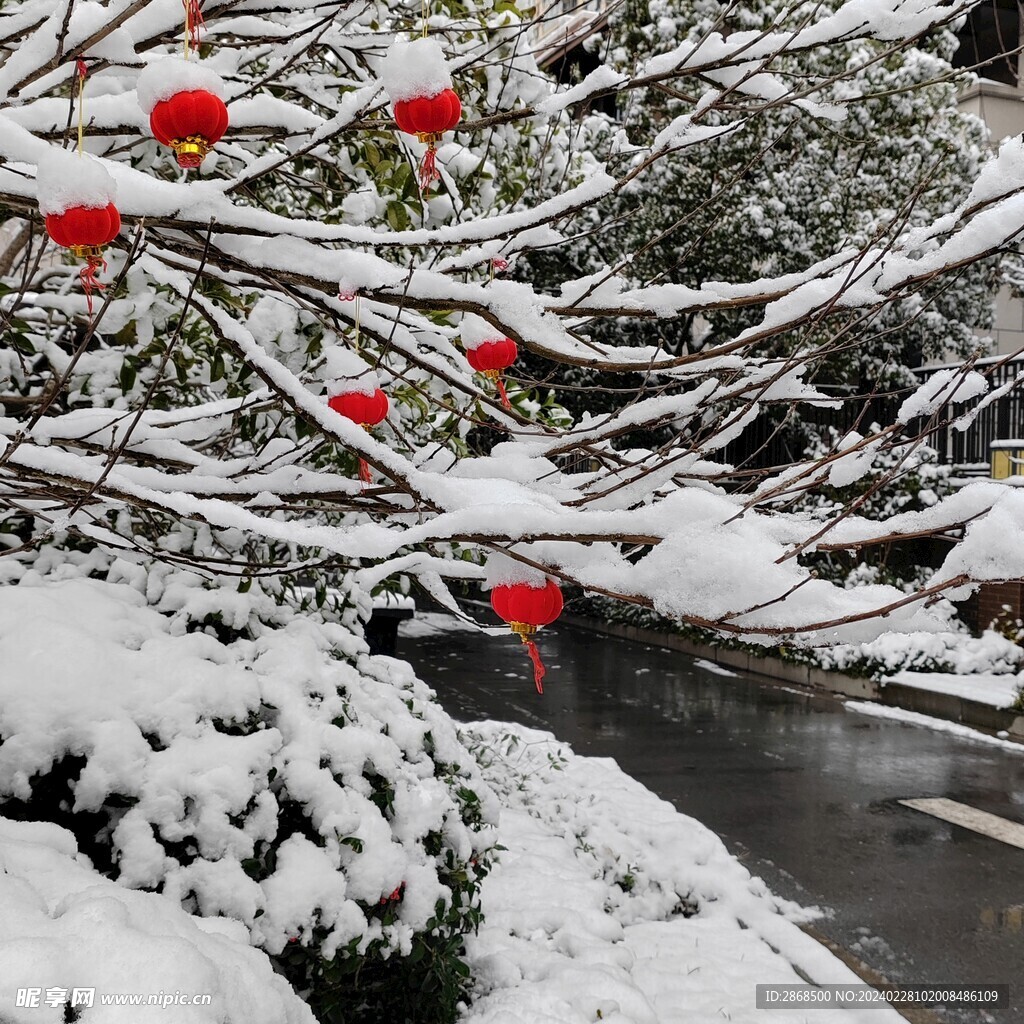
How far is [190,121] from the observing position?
1629mm

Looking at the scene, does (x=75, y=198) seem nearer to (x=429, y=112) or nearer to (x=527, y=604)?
(x=429, y=112)

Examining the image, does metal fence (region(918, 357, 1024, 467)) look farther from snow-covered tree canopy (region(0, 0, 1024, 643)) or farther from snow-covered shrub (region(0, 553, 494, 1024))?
snow-covered tree canopy (region(0, 0, 1024, 643))

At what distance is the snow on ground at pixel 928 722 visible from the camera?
8551 millimetres

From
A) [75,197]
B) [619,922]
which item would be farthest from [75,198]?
[619,922]

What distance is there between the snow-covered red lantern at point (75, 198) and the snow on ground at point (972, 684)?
9519 mm

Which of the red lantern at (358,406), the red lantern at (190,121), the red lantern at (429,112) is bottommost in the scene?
the red lantern at (358,406)

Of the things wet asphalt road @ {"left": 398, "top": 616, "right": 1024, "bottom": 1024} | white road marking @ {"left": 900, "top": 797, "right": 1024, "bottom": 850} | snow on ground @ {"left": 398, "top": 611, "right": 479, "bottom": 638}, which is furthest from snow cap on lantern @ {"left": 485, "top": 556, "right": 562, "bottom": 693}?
snow on ground @ {"left": 398, "top": 611, "right": 479, "bottom": 638}

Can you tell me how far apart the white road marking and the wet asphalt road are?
0.11 m

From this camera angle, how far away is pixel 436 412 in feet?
12.9

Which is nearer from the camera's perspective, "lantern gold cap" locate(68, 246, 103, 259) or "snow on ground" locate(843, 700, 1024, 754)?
"lantern gold cap" locate(68, 246, 103, 259)

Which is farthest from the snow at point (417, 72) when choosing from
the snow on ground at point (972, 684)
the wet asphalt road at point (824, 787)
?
the snow on ground at point (972, 684)

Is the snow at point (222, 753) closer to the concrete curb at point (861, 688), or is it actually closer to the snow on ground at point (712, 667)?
the concrete curb at point (861, 688)

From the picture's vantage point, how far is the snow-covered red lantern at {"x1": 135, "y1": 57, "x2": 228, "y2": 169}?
1.63m

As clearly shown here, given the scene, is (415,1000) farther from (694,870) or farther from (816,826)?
(816,826)
